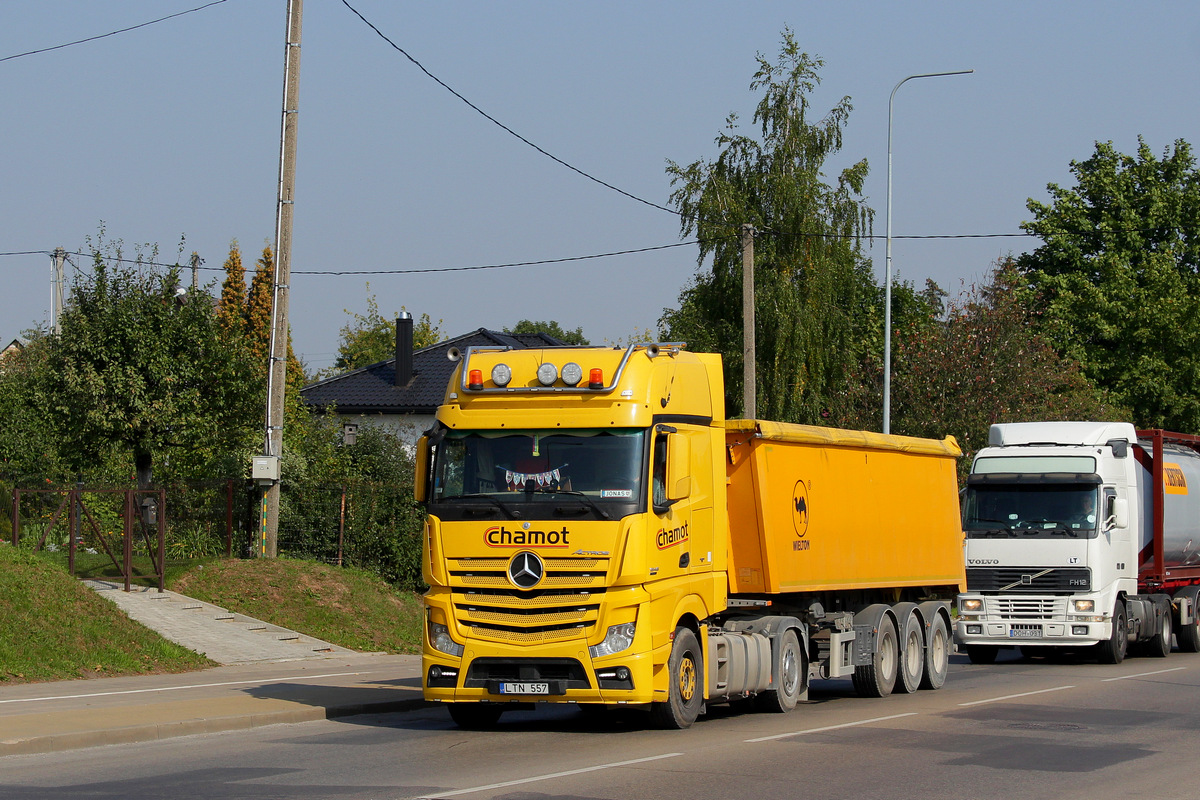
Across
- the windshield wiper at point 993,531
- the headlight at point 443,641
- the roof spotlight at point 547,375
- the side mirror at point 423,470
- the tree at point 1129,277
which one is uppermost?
the tree at point 1129,277

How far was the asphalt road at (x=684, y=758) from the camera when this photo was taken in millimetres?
9773

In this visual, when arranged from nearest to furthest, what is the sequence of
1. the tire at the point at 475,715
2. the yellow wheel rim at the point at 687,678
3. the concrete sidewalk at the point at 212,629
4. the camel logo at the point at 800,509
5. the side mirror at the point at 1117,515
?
the yellow wheel rim at the point at 687,678, the tire at the point at 475,715, the camel logo at the point at 800,509, the concrete sidewalk at the point at 212,629, the side mirror at the point at 1117,515

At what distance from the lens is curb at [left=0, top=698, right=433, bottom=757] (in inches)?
464

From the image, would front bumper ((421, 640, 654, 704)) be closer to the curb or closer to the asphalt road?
the asphalt road

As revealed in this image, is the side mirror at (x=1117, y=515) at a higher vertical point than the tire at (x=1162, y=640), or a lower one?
higher

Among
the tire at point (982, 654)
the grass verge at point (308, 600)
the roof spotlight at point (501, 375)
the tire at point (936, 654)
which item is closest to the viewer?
the roof spotlight at point (501, 375)

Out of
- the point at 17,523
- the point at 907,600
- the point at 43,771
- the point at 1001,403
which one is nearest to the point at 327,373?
the point at 1001,403

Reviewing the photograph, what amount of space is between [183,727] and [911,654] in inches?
377

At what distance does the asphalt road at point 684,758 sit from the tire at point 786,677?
0.26m

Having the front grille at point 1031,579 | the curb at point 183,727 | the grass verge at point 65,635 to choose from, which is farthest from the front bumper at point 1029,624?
the grass verge at point 65,635

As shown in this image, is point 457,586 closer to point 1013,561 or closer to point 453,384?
point 453,384

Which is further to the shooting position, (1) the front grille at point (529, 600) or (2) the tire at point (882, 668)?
(2) the tire at point (882, 668)

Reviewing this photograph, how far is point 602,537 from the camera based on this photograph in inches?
490

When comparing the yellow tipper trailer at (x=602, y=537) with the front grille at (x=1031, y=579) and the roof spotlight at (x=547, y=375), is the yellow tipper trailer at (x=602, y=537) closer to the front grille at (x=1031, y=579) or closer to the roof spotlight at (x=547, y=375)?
the roof spotlight at (x=547, y=375)
